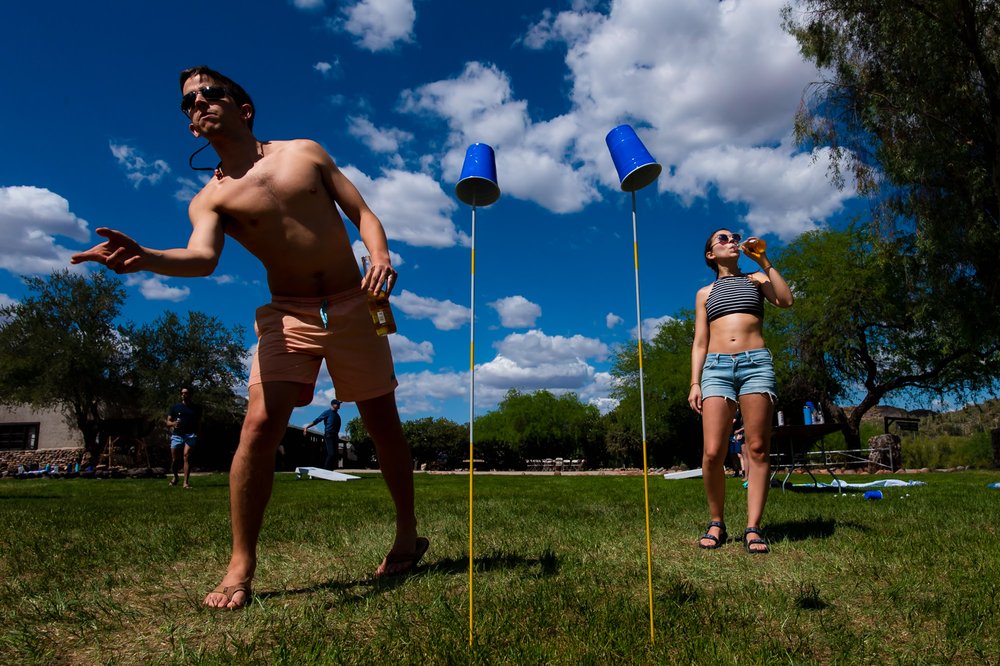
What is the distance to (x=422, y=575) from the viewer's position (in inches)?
121

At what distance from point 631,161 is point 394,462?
1.79 m

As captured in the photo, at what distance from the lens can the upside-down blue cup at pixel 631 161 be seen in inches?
113

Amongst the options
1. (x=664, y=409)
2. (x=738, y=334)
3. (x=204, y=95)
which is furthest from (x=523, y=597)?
(x=664, y=409)

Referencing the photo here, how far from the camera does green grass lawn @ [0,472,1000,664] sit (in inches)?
82.1

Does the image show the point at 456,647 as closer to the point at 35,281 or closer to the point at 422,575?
the point at 422,575

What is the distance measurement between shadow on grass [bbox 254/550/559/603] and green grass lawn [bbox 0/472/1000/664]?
20mm

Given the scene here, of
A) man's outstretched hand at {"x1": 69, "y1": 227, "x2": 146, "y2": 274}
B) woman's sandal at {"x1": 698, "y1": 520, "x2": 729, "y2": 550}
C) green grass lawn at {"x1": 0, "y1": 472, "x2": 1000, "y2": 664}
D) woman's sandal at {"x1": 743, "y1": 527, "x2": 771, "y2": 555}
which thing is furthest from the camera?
woman's sandal at {"x1": 698, "y1": 520, "x2": 729, "y2": 550}

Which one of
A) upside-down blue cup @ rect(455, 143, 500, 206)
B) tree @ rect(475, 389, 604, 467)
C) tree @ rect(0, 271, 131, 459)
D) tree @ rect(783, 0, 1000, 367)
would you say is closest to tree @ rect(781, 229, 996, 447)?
tree @ rect(783, 0, 1000, 367)

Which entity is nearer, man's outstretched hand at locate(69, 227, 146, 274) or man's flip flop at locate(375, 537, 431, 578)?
man's outstretched hand at locate(69, 227, 146, 274)

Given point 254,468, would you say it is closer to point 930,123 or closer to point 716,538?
point 716,538

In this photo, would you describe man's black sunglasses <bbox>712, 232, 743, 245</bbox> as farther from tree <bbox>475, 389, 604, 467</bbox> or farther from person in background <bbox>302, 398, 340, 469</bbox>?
tree <bbox>475, 389, 604, 467</bbox>

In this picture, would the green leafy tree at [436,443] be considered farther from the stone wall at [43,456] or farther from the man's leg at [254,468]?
the man's leg at [254,468]

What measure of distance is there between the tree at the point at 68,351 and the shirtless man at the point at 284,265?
3348cm

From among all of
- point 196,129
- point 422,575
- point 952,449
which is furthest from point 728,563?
point 952,449
